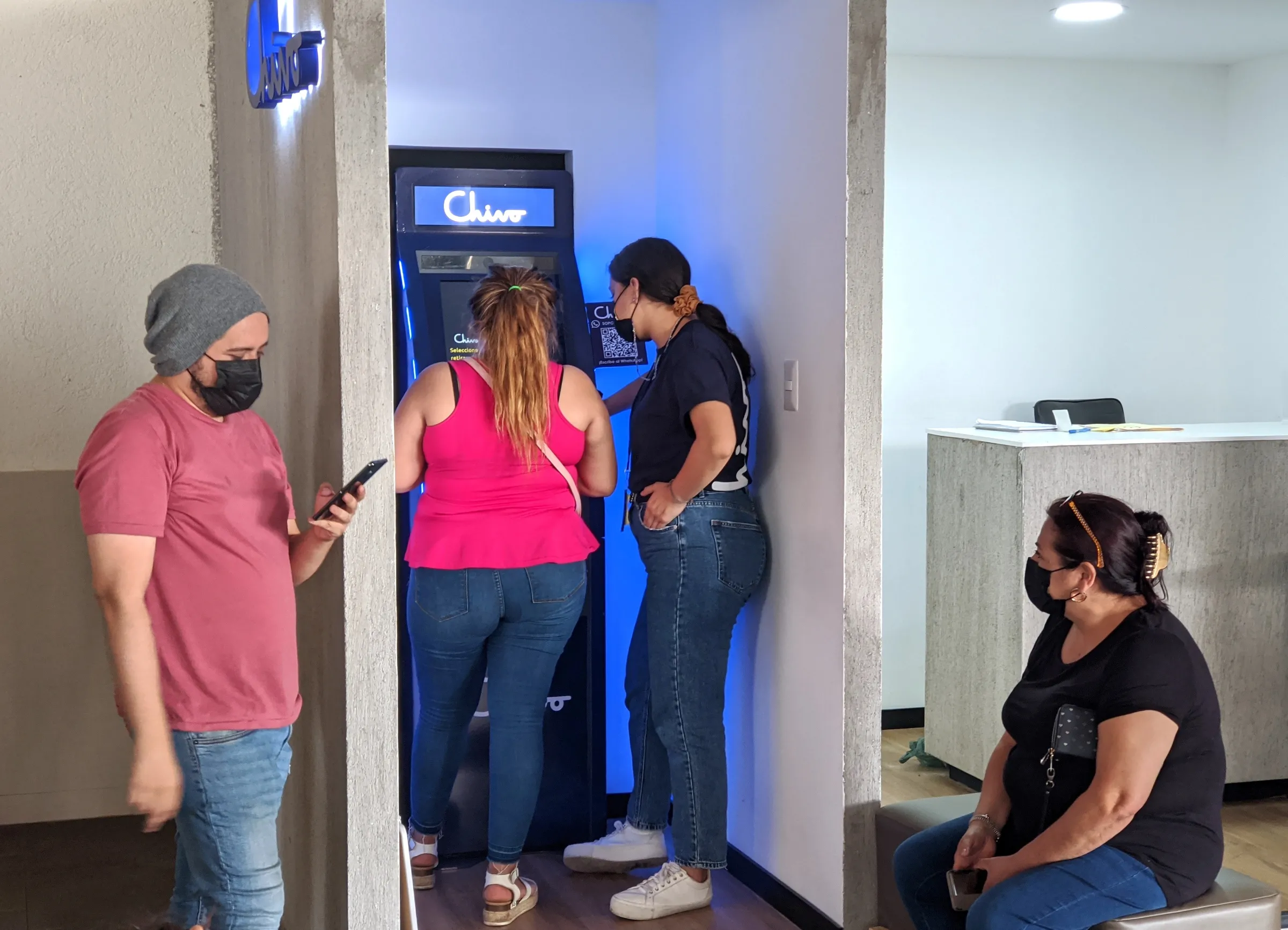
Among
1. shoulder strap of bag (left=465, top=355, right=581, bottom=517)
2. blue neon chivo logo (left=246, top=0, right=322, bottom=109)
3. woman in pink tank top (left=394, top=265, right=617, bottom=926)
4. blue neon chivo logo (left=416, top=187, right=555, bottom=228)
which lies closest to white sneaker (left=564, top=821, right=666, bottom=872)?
woman in pink tank top (left=394, top=265, right=617, bottom=926)

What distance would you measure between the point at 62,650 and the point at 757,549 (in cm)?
199

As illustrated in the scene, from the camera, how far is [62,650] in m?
3.49

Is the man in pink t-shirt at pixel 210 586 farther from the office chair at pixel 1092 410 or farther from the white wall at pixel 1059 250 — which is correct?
the office chair at pixel 1092 410

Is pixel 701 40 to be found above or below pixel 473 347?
above

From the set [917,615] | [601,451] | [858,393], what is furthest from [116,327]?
[917,615]

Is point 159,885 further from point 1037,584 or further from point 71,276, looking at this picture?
point 1037,584

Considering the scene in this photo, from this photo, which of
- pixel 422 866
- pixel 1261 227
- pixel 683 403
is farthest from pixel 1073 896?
pixel 1261 227

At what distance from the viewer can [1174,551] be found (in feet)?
12.7

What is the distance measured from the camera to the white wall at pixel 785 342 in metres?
2.85

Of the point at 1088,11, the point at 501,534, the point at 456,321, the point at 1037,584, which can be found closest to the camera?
the point at 1037,584

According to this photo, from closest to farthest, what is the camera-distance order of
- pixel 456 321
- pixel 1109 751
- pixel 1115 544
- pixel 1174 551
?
1. pixel 1109 751
2. pixel 1115 544
3. pixel 456 321
4. pixel 1174 551

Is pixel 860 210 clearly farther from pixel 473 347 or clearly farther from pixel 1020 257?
pixel 1020 257

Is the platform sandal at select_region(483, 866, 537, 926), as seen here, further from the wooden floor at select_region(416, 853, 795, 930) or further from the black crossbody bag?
the black crossbody bag

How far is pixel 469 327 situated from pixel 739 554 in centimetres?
92
